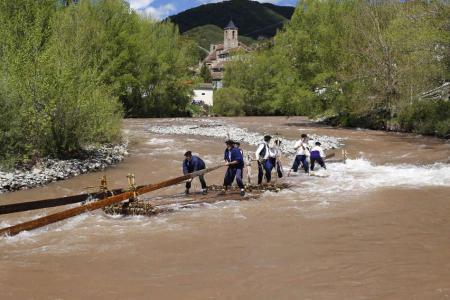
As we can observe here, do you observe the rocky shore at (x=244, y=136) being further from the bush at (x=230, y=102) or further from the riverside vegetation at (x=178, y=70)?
the bush at (x=230, y=102)

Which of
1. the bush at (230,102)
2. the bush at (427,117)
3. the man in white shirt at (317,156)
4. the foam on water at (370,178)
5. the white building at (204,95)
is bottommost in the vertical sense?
the foam on water at (370,178)

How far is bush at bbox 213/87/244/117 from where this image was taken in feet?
210

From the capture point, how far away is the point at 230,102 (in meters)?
63.9

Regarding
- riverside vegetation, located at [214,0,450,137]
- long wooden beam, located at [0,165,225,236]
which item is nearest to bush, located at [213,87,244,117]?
riverside vegetation, located at [214,0,450,137]

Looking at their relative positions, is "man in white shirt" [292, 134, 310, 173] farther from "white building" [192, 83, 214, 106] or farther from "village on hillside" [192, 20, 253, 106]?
"white building" [192, 83, 214, 106]

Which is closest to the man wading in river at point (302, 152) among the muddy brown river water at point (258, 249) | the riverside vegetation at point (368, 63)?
the muddy brown river water at point (258, 249)

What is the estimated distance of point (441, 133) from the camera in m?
29.4

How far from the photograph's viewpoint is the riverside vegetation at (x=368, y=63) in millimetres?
29281

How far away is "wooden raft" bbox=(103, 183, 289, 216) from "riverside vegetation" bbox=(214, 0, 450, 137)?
18.5 m

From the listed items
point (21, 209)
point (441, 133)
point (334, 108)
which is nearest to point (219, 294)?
point (21, 209)

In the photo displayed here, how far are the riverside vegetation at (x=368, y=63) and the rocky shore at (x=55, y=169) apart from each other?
19.0 metres

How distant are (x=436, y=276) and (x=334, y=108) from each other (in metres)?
33.5

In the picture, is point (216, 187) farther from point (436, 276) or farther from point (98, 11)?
point (98, 11)

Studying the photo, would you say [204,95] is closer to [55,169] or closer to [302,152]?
[55,169]
